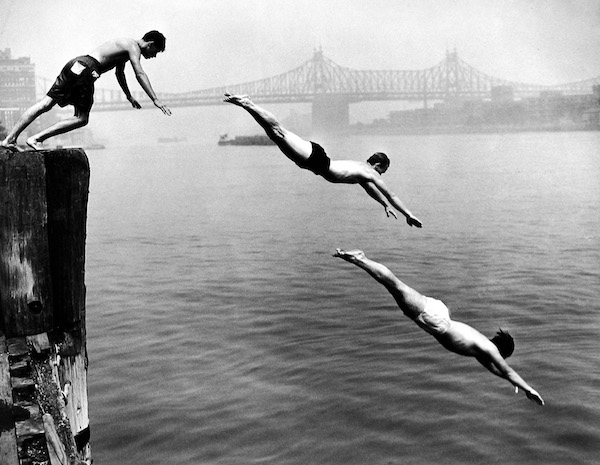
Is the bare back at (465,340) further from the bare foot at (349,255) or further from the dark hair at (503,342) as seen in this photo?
the bare foot at (349,255)

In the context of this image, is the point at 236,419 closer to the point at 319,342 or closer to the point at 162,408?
the point at 162,408

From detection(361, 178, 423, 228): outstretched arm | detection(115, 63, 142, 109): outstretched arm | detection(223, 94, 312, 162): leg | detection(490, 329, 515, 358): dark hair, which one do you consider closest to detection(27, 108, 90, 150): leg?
detection(115, 63, 142, 109): outstretched arm

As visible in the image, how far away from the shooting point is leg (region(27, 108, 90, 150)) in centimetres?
966

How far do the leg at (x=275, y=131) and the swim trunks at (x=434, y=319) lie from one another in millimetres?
1546

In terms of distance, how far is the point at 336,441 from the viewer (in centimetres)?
1878

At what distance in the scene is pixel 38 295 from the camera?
944 centimetres

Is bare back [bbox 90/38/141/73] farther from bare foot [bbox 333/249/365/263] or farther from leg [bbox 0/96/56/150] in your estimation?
bare foot [bbox 333/249/365/263]

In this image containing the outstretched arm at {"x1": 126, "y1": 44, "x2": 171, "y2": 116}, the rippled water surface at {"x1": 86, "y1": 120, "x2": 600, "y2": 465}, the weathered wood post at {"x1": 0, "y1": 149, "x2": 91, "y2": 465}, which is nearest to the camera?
the outstretched arm at {"x1": 126, "y1": 44, "x2": 171, "y2": 116}

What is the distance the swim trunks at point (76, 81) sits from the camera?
897cm

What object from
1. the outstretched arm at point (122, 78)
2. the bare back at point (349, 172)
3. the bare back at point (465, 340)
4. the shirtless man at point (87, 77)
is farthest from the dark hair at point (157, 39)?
the bare back at point (465, 340)

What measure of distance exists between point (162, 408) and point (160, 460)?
9.90 ft

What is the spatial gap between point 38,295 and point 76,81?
2573mm

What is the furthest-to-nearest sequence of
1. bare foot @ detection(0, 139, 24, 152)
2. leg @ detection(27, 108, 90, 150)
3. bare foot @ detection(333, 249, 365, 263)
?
leg @ detection(27, 108, 90, 150) < bare foot @ detection(0, 139, 24, 152) < bare foot @ detection(333, 249, 365, 263)

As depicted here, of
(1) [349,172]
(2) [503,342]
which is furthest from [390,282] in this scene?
(2) [503,342]
